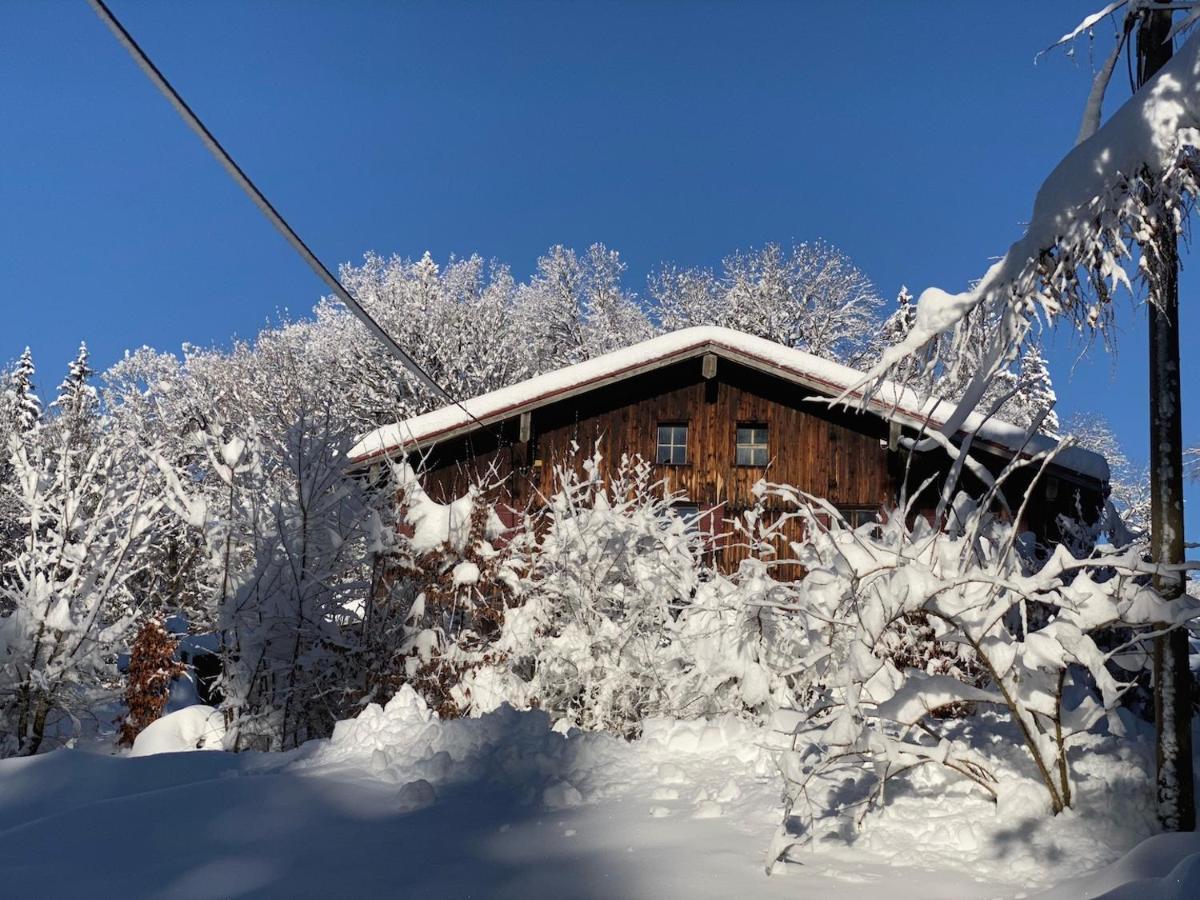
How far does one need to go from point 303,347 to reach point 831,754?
3688 centimetres

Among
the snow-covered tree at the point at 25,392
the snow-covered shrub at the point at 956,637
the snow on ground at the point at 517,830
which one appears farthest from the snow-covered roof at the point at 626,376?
the snow-covered tree at the point at 25,392

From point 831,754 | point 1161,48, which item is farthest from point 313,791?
point 1161,48

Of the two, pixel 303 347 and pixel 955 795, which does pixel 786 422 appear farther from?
pixel 303 347

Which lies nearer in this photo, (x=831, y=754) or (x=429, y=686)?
(x=831, y=754)

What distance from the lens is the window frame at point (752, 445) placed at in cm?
1550

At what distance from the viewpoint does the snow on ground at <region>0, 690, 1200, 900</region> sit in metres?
3.87

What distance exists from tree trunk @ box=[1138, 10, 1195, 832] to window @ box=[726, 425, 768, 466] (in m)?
10.9

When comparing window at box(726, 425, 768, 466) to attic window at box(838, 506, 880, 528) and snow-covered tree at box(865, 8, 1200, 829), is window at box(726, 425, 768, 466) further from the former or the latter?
snow-covered tree at box(865, 8, 1200, 829)

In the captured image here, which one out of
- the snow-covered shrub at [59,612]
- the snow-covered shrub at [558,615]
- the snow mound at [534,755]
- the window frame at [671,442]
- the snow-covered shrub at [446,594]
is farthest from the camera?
the window frame at [671,442]

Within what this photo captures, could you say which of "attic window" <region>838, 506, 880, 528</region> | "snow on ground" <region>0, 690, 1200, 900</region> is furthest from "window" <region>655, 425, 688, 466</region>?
"snow on ground" <region>0, 690, 1200, 900</region>

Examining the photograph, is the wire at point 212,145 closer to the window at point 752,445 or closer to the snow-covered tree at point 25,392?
the window at point 752,445

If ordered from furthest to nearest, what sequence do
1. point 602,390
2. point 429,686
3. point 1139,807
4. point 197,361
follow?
point 197,361 < point 602,390 < point 429,686 < point 1139,807

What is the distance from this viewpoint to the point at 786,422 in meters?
15.4

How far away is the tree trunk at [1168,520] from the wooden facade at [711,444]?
9895 mm
